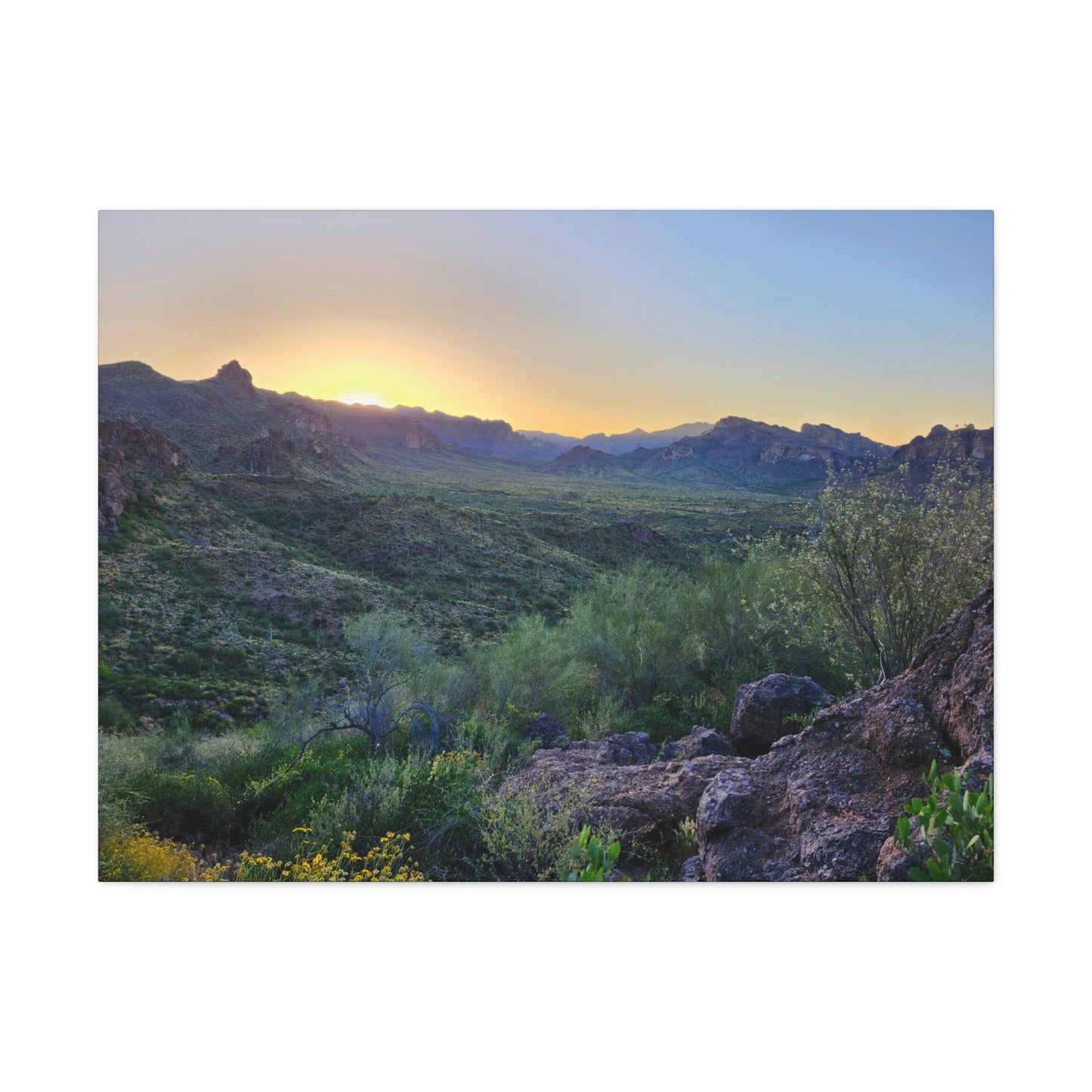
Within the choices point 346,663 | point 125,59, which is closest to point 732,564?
point 346,663

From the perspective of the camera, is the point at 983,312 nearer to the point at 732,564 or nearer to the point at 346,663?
the point at 732,564

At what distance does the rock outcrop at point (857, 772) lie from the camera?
3.74 meters

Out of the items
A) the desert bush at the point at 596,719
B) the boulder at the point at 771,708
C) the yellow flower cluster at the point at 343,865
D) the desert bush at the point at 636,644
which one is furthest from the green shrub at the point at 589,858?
the desert bush at the point at 636,644

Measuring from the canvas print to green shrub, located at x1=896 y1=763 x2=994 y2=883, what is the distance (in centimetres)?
3

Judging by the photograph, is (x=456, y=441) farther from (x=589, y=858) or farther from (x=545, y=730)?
(x=589, y=858)

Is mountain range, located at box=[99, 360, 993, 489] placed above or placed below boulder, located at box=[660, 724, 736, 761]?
above

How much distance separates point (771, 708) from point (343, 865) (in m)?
4.09

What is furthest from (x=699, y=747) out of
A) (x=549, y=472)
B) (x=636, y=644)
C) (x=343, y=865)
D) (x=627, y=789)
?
(x=549, y=472)

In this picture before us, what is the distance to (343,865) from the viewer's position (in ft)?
13.4

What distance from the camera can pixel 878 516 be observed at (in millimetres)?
5457

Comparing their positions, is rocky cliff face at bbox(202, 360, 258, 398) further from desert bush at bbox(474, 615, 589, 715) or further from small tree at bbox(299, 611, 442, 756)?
desert bush at bbox(474, 615, 589, 715)

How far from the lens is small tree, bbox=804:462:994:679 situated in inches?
201

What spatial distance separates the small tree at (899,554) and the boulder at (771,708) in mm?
762

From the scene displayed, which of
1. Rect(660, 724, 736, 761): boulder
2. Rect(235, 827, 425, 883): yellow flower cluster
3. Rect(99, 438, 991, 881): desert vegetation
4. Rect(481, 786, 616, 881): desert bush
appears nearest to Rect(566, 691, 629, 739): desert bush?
Rect(99, 438, 991, 881): desert vegetation
